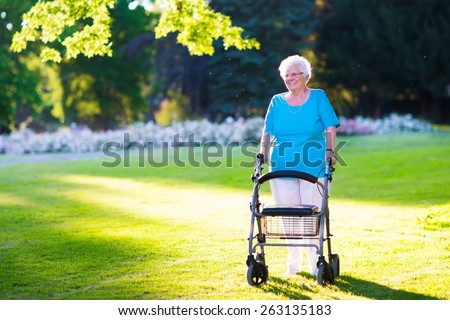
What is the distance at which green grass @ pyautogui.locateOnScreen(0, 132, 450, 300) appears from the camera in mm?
6461

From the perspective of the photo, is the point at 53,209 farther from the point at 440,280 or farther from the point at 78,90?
the point at 78,90

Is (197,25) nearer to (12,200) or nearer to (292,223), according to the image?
(292,223)

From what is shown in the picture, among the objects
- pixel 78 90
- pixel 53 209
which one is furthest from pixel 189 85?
pixel 53 209

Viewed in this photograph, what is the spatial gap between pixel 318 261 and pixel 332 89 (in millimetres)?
Result: 28942

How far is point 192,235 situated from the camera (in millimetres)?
9164

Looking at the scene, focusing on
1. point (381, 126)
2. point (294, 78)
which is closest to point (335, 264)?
point (294, 78)

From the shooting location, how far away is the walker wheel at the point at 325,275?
6254 mm

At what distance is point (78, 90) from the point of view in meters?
34.6

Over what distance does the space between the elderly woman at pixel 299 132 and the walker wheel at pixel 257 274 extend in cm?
54

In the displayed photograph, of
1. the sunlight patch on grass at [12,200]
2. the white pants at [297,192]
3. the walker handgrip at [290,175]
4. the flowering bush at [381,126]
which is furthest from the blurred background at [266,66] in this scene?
the walker handgrip at [290,175]

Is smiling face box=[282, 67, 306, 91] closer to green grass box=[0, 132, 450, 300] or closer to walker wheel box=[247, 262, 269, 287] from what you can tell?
walker wheel box=[247, 262, 269, 287]

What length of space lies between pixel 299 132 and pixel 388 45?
88.8 ft

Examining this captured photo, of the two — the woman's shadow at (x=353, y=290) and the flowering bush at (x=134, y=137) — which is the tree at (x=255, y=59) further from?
the woman's shadow at (x=353, y=290)
